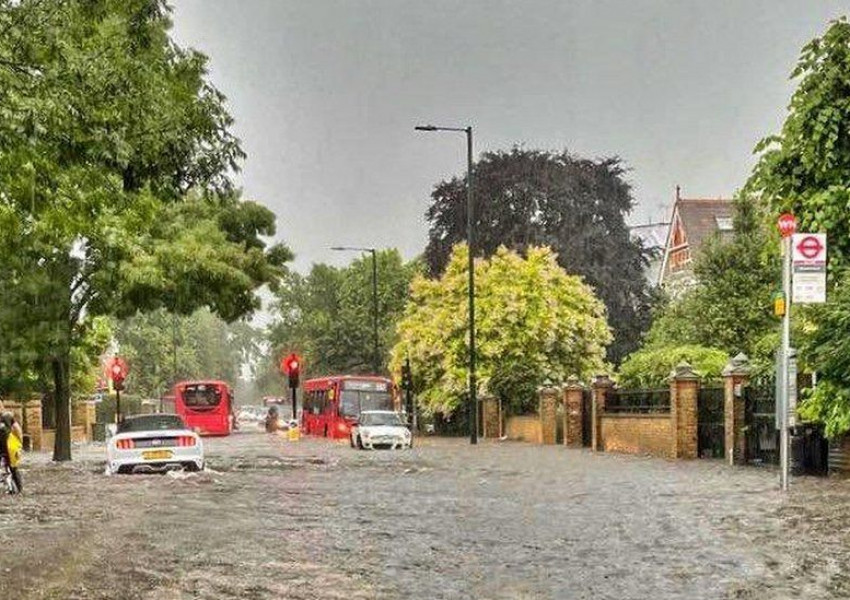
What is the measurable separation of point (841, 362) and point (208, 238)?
18.6m

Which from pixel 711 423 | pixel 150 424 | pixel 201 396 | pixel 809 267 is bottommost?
pixel 201 396

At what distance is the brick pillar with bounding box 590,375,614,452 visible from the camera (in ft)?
128

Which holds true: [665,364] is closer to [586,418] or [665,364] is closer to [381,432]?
[586,418]

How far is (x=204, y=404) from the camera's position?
68750 mm

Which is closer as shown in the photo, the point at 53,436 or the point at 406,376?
the point at 53,436

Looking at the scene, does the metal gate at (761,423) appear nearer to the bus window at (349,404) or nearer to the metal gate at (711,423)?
the metal gate at (711,423)

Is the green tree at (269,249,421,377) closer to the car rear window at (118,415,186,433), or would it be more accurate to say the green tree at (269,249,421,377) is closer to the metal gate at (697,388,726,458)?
the metal gate at (697,388,726,458)

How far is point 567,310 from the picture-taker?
5684 cm

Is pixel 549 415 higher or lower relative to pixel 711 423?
lower

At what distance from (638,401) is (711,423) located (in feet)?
15.9

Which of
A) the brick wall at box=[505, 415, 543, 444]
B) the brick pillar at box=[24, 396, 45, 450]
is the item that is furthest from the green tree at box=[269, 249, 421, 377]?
the brick pillar at box=[24, 396, 45, 450]

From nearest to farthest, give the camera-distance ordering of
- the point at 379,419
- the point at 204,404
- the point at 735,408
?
the point at 735,408 → the point at 379,419 → the point at 204,404

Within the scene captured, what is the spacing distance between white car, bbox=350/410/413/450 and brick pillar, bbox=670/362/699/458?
43.2 feet

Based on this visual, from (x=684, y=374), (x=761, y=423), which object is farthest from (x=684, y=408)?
(x=761, y=423)
